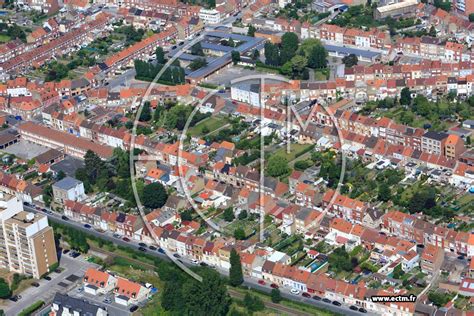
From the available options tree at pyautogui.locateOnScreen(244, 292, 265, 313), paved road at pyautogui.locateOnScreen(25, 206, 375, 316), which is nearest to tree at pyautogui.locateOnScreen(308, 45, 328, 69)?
paved road at pyautogui.locateOnScreen(25, 206, 375, 316)

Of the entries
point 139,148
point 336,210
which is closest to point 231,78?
point 139,148

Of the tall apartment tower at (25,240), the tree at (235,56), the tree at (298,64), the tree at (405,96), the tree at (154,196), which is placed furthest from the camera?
the tree at (235,56)

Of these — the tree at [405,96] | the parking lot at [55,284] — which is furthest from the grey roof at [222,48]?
the parking lot at [55,284]

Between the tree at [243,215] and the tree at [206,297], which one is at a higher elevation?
the tree at [206,297]

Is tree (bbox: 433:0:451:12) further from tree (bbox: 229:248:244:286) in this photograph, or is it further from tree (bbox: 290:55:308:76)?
tree (bbox: 229:248:244:286)

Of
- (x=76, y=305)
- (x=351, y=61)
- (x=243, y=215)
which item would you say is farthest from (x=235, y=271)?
(x=351, y=61)

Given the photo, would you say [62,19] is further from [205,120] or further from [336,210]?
[336,210]

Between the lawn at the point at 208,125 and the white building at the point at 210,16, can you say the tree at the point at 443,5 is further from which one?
the lawn at the point at 208,125
